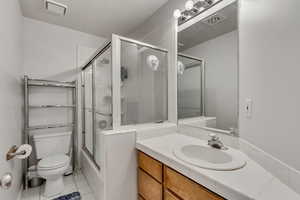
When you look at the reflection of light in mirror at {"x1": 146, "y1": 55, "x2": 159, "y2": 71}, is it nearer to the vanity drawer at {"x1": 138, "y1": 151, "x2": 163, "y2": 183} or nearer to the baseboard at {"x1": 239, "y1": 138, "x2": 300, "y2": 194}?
the vanity drawer at {"x1": 138, "y1": 151, "x2": 163, "y2": 183}

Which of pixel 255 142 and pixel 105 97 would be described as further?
pixel 105 97

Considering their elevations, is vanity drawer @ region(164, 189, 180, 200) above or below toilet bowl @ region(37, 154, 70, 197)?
above

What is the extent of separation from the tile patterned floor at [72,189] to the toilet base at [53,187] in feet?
0.17

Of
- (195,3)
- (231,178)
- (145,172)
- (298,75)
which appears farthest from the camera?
(195,3)

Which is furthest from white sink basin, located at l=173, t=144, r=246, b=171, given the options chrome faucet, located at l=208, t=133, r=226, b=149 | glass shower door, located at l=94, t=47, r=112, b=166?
glass shower door, located at l=94, t=47, r=112, b=166

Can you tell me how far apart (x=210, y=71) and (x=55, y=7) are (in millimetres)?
2095

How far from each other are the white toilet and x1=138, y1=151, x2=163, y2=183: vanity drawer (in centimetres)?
114

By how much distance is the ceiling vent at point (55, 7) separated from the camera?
176 cm

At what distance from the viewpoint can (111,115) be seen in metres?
1.42

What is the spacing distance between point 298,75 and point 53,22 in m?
2.95

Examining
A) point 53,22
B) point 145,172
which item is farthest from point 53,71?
point 145,172

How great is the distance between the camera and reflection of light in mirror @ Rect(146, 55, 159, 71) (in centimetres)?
175

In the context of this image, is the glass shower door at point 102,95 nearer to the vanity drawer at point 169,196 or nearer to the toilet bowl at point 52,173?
the toilet bowl at point 52,173

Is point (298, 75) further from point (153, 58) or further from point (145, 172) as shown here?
point (153, 58)
